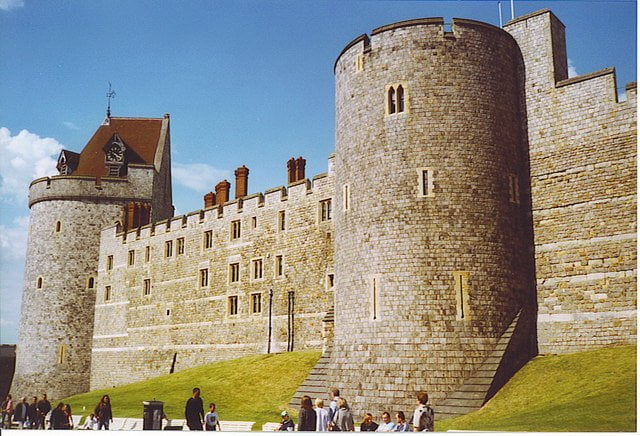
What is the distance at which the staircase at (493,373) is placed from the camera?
15297 mm

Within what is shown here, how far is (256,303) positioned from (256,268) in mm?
1438

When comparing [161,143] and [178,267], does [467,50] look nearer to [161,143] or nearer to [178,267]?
[178,267]

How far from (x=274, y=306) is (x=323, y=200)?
4692 mm

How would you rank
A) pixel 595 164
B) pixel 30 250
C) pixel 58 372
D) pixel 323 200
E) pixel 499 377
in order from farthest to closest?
pixel 30 250
pixel 58 372
pixel 323 200
pixel 595 164
pixel 499 377

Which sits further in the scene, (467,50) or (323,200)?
(323,200)

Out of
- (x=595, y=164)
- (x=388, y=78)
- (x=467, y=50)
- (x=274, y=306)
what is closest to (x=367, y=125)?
(x=388, y=78)

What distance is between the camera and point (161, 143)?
128ft

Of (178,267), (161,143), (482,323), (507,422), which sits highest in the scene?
(161,143)

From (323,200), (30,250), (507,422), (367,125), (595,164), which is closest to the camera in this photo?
(507,422)

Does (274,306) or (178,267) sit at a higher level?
(178,267)

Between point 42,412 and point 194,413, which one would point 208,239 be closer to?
point 42,412

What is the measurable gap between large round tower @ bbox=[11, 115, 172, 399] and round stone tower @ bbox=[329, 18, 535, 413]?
68.9ft

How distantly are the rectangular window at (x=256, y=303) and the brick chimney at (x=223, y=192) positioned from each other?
5896 millimetres

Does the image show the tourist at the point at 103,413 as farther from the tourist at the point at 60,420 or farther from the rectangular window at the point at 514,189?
the rectangular window at the point at 514,189
